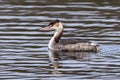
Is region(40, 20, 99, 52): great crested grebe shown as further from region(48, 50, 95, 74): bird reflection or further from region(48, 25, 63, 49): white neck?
region(48, 50, 95, 74): bird reflection

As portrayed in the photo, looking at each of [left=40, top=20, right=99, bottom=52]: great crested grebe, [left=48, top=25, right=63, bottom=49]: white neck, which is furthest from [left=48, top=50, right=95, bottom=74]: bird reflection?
[left=48, top=25, right=63, bottom=49]: white neck

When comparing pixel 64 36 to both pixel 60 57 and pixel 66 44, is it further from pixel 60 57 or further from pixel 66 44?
pixel 60 57

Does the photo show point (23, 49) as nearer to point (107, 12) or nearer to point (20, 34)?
point (20, 34)

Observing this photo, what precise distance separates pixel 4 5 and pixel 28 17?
2.33 meters

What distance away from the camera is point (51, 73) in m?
17.0

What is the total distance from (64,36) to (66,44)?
1.66m

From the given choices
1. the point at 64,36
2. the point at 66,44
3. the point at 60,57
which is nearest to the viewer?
the point at 60,57

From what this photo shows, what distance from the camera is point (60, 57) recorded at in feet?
63.6

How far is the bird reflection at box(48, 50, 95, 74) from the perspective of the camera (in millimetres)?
17781

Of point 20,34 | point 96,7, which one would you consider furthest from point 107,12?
point 20,34

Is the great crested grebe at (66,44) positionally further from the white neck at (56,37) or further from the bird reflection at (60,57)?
the bird reflection at (60,57)

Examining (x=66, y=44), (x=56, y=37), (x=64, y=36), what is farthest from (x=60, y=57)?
(x=64, y=36)

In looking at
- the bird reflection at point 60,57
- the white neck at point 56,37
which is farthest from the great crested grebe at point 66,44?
the bird reflection at point 60,57

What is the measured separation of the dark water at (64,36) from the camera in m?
16.9
